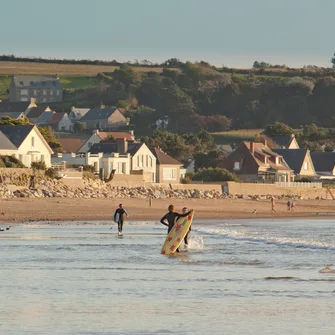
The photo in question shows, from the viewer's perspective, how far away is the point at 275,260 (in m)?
23.4

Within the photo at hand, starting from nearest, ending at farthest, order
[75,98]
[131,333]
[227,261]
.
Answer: [131,333]
[227,261]
[75,98]

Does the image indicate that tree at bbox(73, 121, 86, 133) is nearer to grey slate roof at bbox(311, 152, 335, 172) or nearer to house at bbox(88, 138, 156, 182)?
grey slate roof at bbox(311, 152, 335, 172)

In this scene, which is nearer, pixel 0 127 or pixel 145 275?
pixel 145 275

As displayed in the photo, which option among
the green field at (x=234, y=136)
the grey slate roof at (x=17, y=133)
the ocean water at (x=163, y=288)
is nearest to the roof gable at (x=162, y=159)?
the grey slate roof at (x=17, y=133)

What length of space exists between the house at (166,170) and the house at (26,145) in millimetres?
10772

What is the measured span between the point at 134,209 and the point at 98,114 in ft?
313

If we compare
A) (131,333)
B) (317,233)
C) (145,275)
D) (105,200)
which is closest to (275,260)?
(145,275)

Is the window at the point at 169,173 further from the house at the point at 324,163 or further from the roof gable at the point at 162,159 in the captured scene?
the house at the point at 324,163

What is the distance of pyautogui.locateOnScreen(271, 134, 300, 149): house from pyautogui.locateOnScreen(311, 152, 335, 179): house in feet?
12.8

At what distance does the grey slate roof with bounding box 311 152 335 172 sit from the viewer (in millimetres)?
91875

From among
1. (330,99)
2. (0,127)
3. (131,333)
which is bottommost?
(131,333)

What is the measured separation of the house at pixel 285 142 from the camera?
97.8 m

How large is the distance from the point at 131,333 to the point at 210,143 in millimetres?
90009

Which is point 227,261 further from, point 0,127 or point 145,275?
point 0,127
